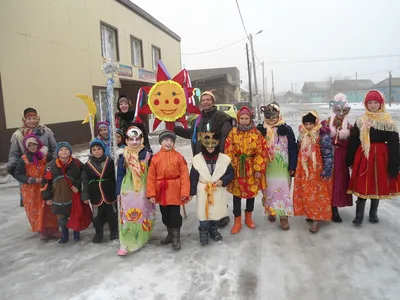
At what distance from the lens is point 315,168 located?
4.16 meters

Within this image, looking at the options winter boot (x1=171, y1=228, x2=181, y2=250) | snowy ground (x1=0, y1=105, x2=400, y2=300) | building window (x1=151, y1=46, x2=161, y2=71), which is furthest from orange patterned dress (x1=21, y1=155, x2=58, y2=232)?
building window (x1=151, y1=46, x2=161, y2=71)

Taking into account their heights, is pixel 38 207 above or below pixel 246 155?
below

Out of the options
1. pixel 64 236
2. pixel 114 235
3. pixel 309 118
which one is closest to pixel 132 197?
pixel 114 235

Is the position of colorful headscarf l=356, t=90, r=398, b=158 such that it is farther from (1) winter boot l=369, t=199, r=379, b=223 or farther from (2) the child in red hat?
(1) winter boot l=369, t=199, r=379, b=223

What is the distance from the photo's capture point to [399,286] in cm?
299

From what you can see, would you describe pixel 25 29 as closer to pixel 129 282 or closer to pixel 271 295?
pixel 129 282

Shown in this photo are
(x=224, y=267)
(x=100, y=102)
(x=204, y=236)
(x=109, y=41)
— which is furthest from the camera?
(x=109, y=41)

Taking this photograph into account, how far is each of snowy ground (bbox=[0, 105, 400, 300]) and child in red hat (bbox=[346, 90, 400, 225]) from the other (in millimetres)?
560

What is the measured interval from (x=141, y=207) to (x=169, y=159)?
0.65 meters

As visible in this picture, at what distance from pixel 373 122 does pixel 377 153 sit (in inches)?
15.4

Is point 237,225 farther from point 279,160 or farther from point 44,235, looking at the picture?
point 44,235

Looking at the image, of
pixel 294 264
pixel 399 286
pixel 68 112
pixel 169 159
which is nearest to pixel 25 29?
pixel 68 112

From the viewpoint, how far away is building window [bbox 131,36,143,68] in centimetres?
1698

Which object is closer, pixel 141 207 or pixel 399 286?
pixel 399 286
